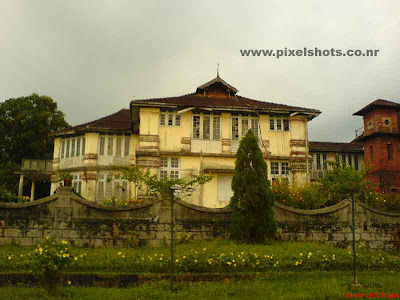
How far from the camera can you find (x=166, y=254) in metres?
11.3

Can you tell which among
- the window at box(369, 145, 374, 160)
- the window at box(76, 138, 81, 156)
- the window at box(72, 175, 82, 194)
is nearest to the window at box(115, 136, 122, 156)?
the window at box(76, 138, 81, 156)

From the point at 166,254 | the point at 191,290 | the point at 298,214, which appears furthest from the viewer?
the point at 298,214

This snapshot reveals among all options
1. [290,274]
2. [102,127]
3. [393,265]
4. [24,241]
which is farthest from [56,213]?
[102,127]

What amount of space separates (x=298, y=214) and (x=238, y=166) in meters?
2.74

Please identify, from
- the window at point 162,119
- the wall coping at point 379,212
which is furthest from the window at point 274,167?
the wall coping at point 379,212

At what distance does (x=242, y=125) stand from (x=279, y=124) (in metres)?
2.34

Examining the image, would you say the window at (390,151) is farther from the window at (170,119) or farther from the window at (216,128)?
the window at (170,119)

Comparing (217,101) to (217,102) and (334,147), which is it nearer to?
(217,102)

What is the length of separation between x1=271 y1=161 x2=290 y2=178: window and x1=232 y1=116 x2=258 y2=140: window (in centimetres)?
210

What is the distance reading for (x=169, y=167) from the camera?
76.2ft

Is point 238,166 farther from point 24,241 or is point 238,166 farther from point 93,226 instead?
point 24,241

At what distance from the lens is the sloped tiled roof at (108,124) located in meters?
27.3

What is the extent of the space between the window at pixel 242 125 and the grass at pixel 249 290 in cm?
1398

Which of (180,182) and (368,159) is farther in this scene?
(368,159)
